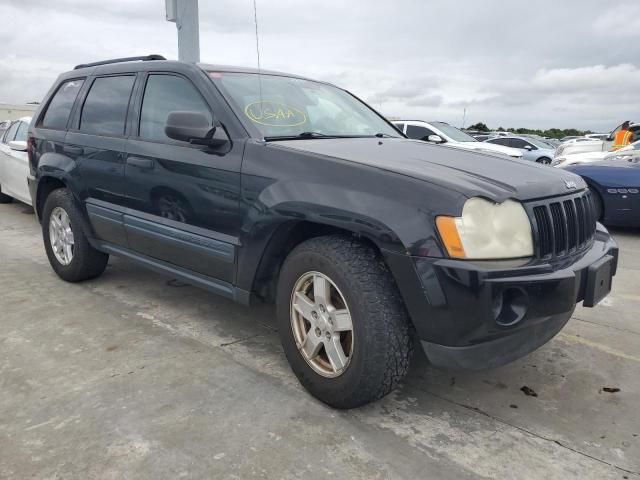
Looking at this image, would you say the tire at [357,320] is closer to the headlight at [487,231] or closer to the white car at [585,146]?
the headlight at [487,231]

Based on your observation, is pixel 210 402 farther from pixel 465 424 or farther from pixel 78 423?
pixel 465 424

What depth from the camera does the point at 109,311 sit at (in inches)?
154

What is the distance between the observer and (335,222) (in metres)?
2.44

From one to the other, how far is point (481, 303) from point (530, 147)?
18.7 m

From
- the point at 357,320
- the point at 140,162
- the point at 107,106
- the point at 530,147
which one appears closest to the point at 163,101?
the point at 140,162

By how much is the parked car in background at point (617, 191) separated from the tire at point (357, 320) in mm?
5615

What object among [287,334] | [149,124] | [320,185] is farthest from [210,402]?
[149,124]

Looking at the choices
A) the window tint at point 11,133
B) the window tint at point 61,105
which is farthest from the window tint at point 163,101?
the window tint at point 11,133

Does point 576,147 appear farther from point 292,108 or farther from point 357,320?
point 357,320

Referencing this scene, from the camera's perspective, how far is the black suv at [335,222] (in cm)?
223

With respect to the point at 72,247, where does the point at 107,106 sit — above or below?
above

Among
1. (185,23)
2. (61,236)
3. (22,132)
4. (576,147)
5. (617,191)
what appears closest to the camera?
(61,236)

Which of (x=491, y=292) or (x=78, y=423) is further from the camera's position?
(x=78, y=423)

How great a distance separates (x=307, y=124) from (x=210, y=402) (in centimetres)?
170
